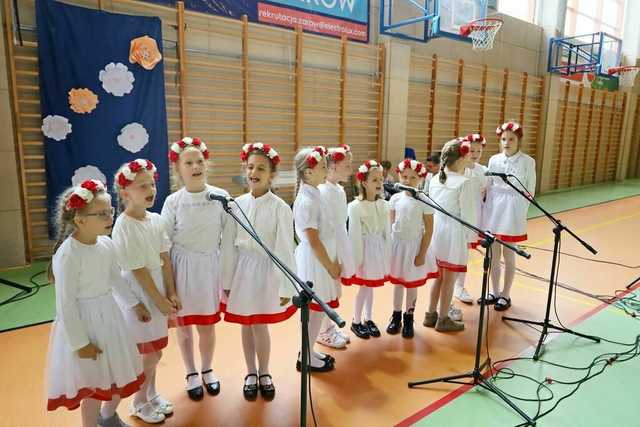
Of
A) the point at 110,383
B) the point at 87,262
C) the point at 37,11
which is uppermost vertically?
the point at 37,11

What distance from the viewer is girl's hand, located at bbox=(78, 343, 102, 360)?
68.9 inches

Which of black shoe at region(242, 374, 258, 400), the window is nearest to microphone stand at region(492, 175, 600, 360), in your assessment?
black shoe at region(242, 374, 258, 400)

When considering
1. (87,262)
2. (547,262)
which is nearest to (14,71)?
(87,262)

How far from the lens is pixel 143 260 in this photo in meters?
2.08

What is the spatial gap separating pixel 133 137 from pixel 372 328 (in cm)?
364

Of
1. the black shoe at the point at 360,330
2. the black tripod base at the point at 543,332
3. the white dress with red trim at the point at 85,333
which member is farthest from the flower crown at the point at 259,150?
the black tripod base at the point at 543,332

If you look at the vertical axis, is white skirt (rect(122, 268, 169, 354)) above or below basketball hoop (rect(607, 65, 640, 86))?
below

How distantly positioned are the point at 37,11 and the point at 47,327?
3.23 m

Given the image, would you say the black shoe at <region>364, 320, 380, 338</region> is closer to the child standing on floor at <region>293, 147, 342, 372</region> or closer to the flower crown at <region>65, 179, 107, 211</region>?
the child standing on floor at <region>293, 147, 342, 372</region>

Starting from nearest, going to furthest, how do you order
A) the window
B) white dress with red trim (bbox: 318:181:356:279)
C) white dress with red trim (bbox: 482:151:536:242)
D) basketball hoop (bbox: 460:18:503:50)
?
1. white dress with red trim (bbox: 318:181:356:279)
2. white dress with red trim (bbox: 482:151:536:242)
3. basketball hoop (bbox: 460:18:503:50)
4. the window

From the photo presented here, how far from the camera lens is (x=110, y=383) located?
1844mm

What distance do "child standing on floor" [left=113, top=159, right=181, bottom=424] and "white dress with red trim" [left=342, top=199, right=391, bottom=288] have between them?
1260 mm

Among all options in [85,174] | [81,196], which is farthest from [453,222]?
[85,174]

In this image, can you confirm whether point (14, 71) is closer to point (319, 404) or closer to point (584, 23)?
point (319, 404)
